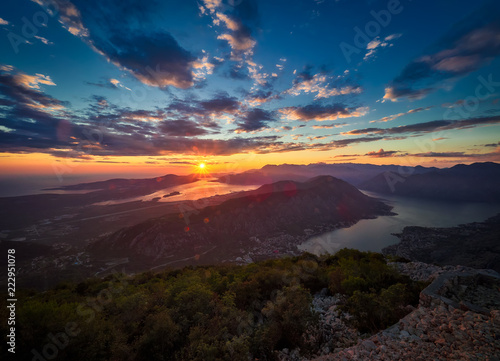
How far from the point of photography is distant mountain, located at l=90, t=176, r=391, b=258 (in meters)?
87.4

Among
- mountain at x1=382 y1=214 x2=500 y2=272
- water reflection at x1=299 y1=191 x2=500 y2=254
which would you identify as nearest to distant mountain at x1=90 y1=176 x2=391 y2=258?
water reflection at x1=299 y1=191 x2=500 y2=254

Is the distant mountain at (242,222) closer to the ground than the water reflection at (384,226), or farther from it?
farther from it

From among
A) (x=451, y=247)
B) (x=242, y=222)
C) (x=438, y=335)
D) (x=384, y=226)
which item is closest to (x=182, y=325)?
(x=438, y=335)

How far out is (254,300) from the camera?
12.3 metres

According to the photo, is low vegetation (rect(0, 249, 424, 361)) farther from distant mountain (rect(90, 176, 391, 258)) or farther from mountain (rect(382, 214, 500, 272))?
mountain (rect(382, 214, 500, 272))

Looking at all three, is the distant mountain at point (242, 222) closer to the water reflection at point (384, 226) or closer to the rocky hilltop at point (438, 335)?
the water reflection at point (384, 226)

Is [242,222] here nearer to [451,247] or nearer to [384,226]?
[384,226]

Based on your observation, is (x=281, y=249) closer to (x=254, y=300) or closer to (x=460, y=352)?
(x=254, y=300)

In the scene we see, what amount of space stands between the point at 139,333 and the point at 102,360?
5.44ft

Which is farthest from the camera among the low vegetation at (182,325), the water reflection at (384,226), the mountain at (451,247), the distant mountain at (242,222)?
the water reflection at (384,226)

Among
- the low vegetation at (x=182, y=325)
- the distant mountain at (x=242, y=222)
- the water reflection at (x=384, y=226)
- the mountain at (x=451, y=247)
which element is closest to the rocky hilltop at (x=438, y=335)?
the low vegetation at (x=182, y=325)

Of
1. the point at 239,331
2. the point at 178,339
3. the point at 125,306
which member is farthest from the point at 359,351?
the point at 125,306

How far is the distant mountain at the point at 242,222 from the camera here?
287 feet

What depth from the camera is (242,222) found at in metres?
108
